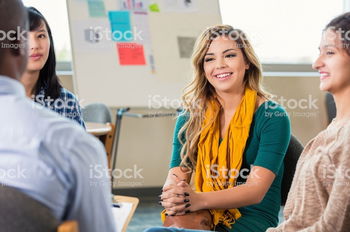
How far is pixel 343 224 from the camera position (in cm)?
140

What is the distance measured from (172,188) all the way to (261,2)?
3842 mm

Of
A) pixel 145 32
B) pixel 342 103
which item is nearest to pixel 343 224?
pixel 342 103

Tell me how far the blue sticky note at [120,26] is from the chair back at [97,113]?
35.0 inches

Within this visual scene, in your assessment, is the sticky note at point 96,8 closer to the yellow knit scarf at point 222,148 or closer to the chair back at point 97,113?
the chair back at point 97,113

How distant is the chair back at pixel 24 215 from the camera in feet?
2.61

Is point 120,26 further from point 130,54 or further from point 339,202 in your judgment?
point 339,202

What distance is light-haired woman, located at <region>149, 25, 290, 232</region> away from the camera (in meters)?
1.97

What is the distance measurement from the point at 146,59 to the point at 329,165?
3.21m

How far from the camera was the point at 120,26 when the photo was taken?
4566 mm

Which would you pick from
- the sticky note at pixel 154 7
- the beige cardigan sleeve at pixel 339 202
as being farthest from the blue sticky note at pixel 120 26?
the beige cardigan sleeve at pixel 339 202

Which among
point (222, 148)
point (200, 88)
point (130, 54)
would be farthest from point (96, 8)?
point (222, 148)

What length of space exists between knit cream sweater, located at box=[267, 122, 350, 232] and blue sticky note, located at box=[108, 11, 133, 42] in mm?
3082

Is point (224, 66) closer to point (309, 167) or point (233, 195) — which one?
point (233, 195)

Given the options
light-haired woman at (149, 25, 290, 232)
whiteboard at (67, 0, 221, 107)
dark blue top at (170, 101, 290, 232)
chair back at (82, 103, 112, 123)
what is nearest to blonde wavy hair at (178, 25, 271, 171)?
light-haired woman at (149, 25, 290, 232)
